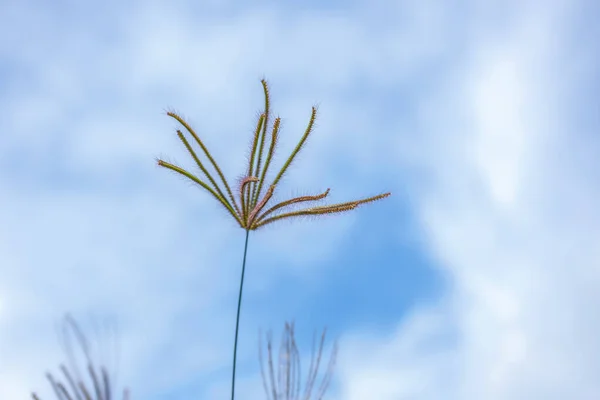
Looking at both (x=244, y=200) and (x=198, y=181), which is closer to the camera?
(x=244, y=200)

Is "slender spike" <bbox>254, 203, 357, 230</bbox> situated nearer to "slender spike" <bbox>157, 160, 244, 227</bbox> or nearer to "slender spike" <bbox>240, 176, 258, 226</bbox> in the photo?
"slender spike" <bbox>240, 176, 258, 226</bbox>

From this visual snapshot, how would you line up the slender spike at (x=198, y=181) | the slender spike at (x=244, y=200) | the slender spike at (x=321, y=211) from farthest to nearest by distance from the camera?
the slender spike at (x=321, y=211)
the slender spike at (x=198, y=181)
the slender spike at (x=244, y=200)

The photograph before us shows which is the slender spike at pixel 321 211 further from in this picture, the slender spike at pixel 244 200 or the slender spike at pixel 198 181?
the slender spike at pixel 198 181

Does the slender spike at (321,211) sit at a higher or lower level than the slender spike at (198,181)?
lower

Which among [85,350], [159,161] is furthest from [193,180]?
[85,350]

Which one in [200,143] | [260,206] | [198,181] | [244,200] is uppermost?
[200,143]

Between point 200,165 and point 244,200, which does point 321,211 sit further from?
point 200,165

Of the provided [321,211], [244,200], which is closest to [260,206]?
[244,200]

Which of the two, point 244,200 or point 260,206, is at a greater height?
point 244,200

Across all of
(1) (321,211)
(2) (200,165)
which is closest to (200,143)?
(2) (200,165)

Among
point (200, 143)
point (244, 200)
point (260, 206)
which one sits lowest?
point (260, 206)

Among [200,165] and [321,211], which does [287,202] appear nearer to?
[321,211]
